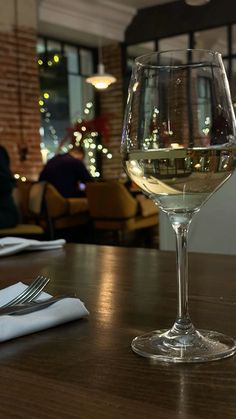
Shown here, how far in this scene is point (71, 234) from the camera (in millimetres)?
5840

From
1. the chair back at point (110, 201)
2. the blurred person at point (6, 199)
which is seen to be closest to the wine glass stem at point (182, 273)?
the blurred person at point (6, 199)

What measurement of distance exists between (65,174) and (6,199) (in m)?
2.85

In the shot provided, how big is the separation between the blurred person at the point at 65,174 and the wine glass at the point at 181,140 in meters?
5.39

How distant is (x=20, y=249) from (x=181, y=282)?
0.69 meters

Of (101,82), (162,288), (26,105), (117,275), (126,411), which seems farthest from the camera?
(101,82)

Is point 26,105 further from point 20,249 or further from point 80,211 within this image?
point 20,249

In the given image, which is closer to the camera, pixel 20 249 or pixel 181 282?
pixel 181 282

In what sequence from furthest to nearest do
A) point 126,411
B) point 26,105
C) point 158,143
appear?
point 26,105 < point 158,143 < point 126,411

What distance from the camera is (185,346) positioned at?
458 millimetres

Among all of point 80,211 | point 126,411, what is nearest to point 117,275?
point 126,411

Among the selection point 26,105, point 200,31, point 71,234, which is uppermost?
point 200,31

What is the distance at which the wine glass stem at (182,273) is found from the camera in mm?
463

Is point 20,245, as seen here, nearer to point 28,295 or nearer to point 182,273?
point 28,295

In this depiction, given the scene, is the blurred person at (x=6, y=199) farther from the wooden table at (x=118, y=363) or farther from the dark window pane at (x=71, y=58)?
the dark window pane at (x=71, y=58)
